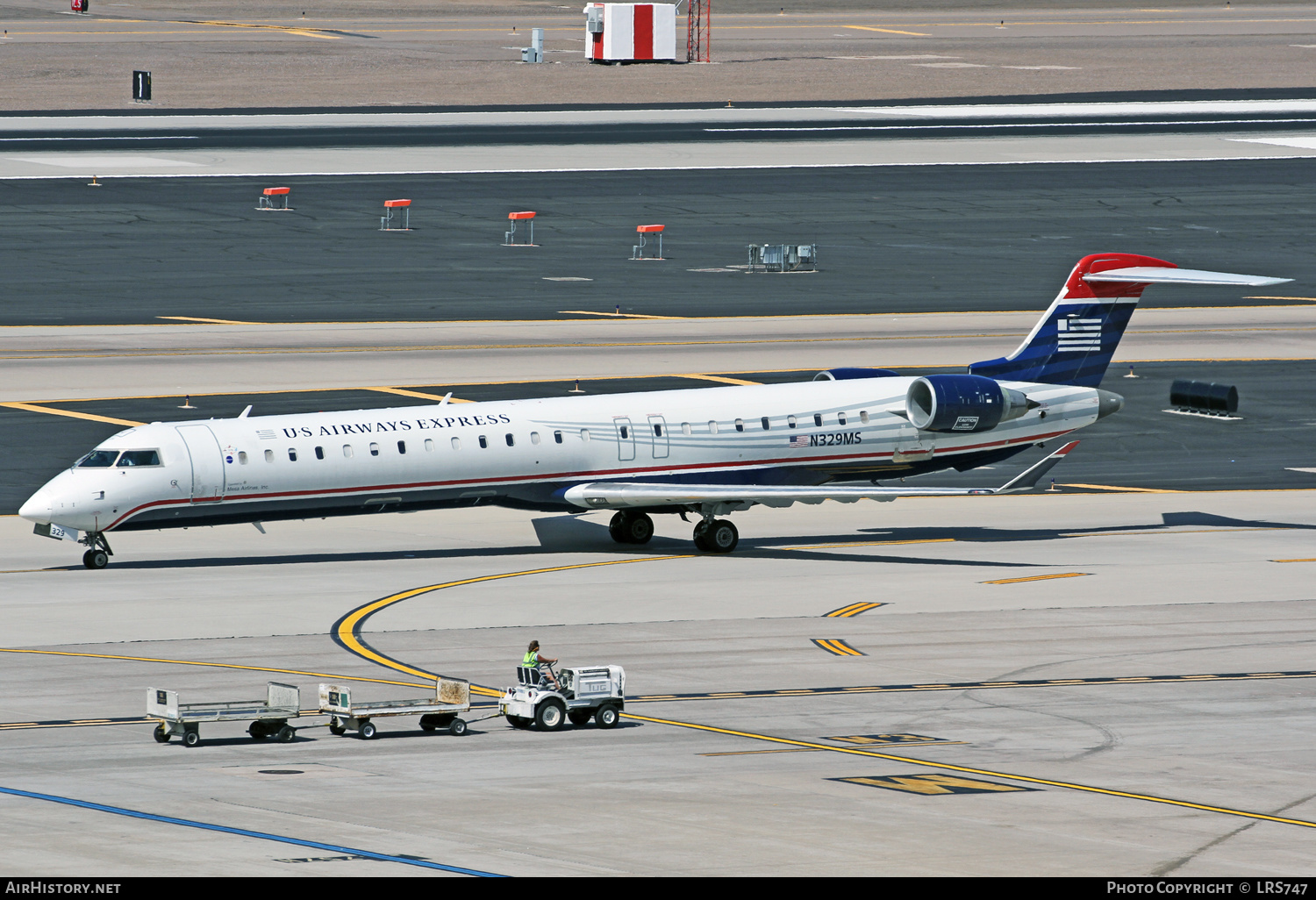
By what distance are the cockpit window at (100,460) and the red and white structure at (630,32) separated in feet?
382

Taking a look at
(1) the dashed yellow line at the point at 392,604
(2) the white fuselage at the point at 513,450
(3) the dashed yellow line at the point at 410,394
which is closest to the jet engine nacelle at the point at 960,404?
(2) the white fuselage at the point at 513,450

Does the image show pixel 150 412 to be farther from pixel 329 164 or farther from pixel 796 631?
pixel 329 164

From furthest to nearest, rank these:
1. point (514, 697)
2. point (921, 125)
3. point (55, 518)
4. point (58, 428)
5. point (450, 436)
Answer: point (921, 125)
point (58, 428)
point (450, 436)
point (55, 518)
point (514, 697)

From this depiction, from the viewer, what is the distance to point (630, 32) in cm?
15688

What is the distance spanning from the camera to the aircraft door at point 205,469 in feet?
141

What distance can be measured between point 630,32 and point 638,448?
113999mm

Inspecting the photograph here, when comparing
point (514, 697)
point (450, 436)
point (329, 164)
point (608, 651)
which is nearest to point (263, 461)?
point (450, 436)

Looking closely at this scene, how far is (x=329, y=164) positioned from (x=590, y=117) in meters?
26.1

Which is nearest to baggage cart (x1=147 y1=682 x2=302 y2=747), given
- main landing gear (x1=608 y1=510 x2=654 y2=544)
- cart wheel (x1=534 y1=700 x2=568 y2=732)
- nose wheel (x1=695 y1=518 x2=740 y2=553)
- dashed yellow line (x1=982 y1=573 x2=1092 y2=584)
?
cart wheel (x1=534 y1=700 x2=568 y2=732)

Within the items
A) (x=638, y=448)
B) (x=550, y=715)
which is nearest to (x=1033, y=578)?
(x=638, y=448)

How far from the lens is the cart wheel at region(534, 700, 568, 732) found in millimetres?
30641

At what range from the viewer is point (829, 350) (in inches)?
2906

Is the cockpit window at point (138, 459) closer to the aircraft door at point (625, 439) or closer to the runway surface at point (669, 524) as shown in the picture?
the runway surface at point (669, 524)

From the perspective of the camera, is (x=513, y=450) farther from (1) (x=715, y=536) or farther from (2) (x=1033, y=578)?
(2) (x=1033, y=578)
